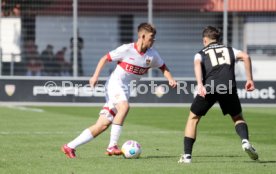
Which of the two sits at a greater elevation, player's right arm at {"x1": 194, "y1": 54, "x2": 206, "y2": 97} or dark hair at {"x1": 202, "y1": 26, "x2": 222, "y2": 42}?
dark hair at {"x1": 202, "y1": 26, "x2": 222, "y2": 42}

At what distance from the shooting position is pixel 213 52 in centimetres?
1202

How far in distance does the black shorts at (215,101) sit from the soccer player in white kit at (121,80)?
792 millimetres

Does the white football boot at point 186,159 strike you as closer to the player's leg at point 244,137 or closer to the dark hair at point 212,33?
the player's leg at point 244,137

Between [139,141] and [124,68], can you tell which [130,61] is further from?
[139,141]

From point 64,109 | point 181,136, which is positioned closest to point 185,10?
point 64,109

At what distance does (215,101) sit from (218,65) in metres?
0.49

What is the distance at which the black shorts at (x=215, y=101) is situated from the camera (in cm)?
1200

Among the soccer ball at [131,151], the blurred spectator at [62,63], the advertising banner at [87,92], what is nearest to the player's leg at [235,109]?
the soccer ball at [131,151]

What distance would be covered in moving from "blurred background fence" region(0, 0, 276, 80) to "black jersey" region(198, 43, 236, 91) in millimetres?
16756

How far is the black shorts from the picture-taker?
1200 centimetres

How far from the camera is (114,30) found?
1188 inches

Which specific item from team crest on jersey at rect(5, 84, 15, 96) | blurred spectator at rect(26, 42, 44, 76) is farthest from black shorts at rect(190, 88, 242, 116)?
blurred spectator at rect(26, 42, 44, 76)

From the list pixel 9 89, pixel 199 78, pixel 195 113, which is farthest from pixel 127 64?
pixel 9 89

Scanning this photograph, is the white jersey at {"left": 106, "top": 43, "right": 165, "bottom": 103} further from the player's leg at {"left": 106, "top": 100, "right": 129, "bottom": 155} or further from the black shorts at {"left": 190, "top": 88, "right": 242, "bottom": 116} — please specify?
the black shorts at {"left": 190, "top": 88, "right": 242, "bottom": 116}
